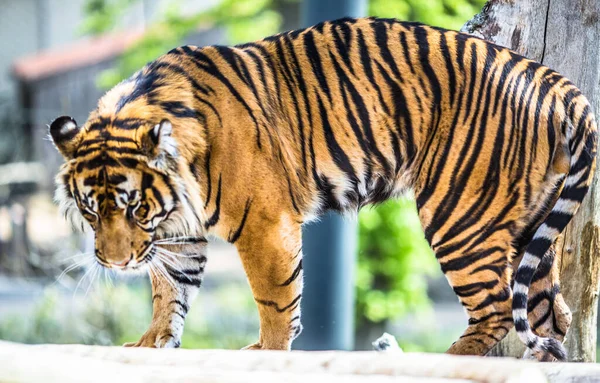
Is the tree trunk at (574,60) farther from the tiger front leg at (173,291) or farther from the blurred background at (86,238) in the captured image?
the blurred background at (86,238)

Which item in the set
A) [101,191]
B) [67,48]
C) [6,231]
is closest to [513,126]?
[101,191]

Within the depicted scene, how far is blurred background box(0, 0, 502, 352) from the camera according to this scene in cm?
787

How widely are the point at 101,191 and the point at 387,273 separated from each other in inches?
193

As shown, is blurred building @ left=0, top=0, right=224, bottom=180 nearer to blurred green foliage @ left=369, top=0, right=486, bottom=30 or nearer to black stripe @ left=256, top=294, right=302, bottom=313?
blurred green foliage @ left=369, top=0, right=486, bottom=30

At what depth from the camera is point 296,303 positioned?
3.60m

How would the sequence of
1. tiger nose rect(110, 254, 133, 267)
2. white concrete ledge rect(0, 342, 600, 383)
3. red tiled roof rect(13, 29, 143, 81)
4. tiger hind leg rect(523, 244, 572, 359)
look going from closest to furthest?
white concrete ledge rect(0, 342, 600, 383) < tiger nose rect(110, 254, 133, 267) < tiger hind leg rect(523, 244, 572, 359) < red tiled roof rect(13, 29, 143, 81)

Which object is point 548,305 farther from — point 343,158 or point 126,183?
point 126,183

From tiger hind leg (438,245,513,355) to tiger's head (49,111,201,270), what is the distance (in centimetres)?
110

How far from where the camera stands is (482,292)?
11.3 feet

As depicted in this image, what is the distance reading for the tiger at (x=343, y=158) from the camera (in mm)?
3387

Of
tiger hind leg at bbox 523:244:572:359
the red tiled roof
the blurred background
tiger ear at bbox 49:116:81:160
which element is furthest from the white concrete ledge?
the red tiled roof

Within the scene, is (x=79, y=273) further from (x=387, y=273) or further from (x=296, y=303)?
(x=296, y=303)

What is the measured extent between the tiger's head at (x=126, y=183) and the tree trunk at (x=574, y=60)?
1.70 meters

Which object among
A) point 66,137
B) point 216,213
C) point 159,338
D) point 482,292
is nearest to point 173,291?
point 159,338
